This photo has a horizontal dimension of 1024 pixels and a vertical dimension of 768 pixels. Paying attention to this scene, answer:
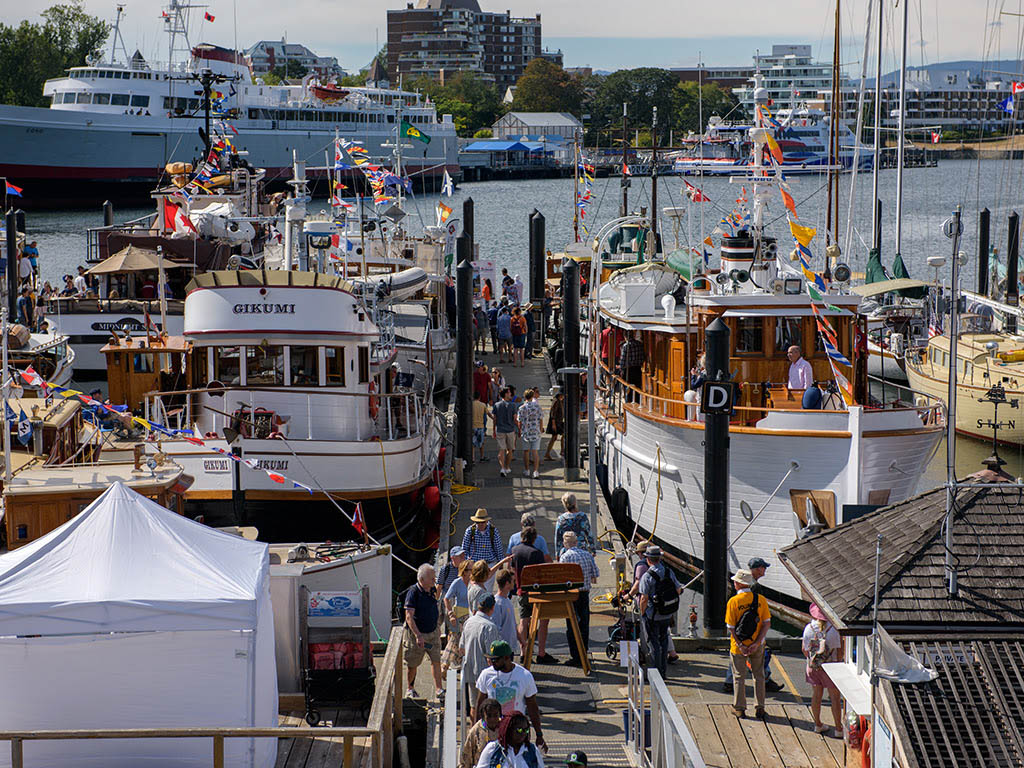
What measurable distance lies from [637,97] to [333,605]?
14247 centimetres

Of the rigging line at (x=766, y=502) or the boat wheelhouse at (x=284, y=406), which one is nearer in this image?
the rigging line at (x=766, y=502)

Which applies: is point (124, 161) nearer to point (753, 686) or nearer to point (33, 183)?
point (33, 183)

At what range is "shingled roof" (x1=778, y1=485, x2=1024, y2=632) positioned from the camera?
27.3ft

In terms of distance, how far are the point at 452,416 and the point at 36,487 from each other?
15.0 meters

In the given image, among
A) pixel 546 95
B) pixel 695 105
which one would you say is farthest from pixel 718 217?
pixel 546 95

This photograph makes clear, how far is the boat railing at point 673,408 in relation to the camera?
58.1 feet

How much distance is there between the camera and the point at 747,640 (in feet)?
38.5

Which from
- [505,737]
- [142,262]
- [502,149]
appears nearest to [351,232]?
[142,262]

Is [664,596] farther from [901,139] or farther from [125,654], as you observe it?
[901,139]

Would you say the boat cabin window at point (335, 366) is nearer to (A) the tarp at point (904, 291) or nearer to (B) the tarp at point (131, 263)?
(B) the tarp at point (131, 263)

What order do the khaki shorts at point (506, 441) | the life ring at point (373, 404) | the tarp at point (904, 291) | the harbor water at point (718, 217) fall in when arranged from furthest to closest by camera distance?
the harbor water at point (718, 217), the tarp at point (904, 291), the khaki shorts at point (506, 441), the life ring at point (373, 404)

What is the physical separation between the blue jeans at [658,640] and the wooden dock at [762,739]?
595 millimetres

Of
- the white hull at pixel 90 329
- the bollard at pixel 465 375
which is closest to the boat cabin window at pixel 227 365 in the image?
the bollard at pixel 465 375

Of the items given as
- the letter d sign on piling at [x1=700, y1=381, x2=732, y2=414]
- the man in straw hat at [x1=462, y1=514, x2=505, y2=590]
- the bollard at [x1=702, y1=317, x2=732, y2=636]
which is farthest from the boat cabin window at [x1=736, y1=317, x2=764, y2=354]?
the man in straw hat at [x1=462, y1=514, x2=505, y2=590]
